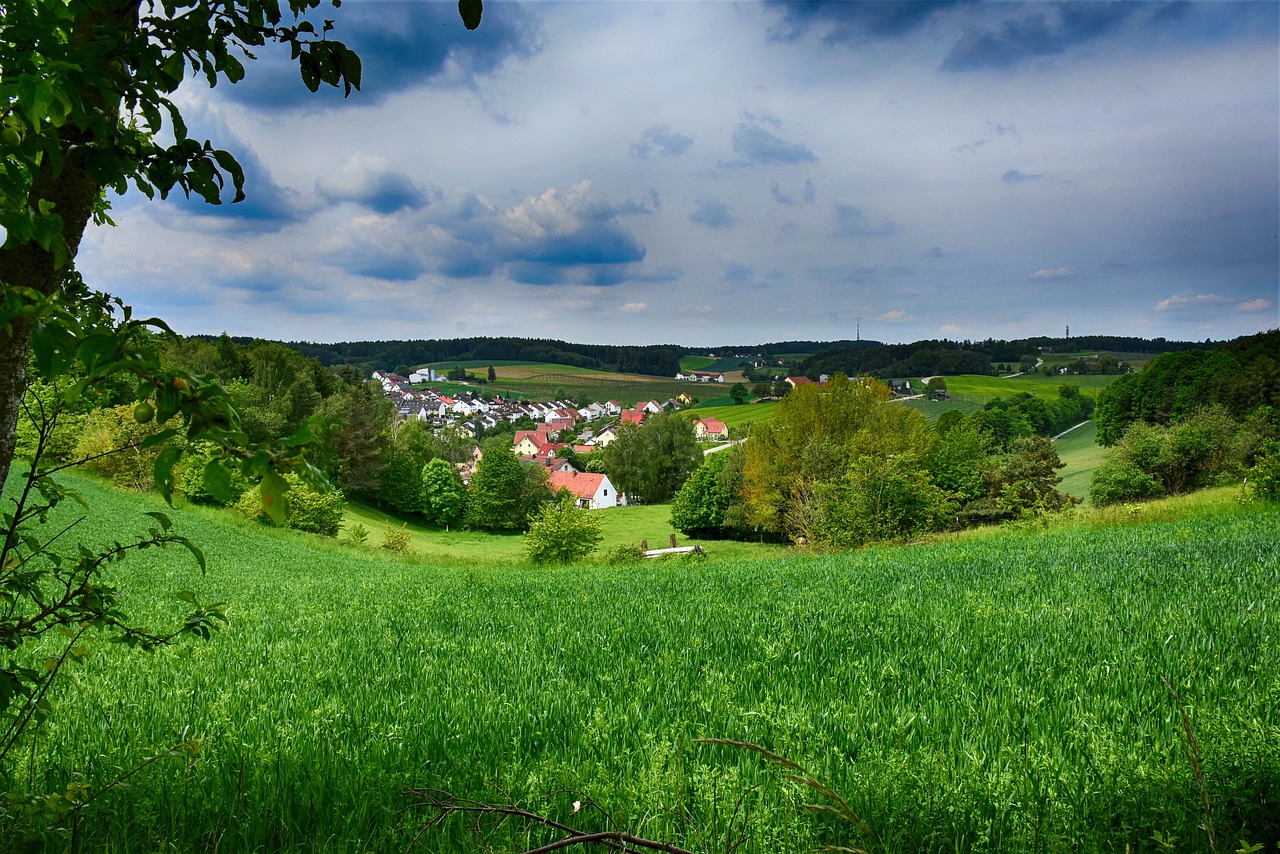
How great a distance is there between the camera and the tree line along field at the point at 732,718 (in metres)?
2.57

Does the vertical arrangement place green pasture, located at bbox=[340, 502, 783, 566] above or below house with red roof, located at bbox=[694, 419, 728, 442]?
below

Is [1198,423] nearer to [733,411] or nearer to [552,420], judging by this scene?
[733,411]

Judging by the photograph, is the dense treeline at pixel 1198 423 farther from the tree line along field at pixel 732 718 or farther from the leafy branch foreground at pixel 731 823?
the leafy branch foreground at pixel 731 823

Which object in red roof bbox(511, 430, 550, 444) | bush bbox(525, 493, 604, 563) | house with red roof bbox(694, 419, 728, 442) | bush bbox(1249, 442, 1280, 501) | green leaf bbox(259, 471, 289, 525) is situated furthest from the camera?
red roof bbox(511, 430, 550, 444)

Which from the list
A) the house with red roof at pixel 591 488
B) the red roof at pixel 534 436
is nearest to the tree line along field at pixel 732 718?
the house with red roof at pixel 591 488

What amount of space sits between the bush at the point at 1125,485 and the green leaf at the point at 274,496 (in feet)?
173

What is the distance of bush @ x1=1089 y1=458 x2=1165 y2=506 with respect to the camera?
43.1m

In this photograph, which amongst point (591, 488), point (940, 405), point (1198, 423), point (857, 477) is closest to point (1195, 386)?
point (1198, 423)

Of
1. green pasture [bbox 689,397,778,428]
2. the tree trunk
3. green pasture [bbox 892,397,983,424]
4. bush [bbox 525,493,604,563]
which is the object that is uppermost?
the tree trunk

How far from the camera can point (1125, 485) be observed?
142 feet

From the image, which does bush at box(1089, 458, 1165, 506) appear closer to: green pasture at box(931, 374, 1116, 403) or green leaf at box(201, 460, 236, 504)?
green leaf at box(201, 460, 236, 504)

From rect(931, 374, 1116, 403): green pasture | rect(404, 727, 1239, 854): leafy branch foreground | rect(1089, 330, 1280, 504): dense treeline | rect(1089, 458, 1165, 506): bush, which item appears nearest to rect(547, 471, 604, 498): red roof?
rect(1089, 330, 1280, 504): dense treeline

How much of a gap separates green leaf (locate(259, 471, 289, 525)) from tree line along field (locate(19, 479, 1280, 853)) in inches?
48.2

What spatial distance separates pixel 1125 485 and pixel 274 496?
54.6 metres
